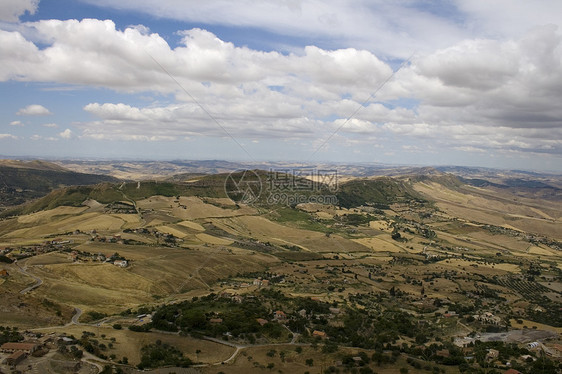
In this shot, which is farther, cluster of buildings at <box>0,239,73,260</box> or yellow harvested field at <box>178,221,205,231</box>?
yellow harvested field at <box>178,221,205,231</box>

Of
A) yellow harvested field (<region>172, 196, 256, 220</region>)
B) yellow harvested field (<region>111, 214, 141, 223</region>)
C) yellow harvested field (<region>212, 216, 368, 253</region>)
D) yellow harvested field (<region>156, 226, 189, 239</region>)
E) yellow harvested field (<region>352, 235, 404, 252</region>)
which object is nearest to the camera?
yellow harvested field (<region>156, 226, 189, 239</region>)

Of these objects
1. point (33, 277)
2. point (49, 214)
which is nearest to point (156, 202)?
point (49, 214)

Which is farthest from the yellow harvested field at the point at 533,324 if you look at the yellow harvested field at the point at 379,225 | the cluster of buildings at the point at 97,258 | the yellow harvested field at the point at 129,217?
the yellow harvested field at the point at 129,217

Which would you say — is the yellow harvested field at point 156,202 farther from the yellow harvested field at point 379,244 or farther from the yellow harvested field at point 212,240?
the yellow harvested field at point 379,244

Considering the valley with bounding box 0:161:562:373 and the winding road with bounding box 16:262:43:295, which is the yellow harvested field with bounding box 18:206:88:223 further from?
the winding road with bounding box 16:262:43:295

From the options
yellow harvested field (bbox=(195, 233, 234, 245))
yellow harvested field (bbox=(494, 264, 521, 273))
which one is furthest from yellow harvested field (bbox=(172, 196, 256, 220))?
yellow harvested field (bbox=(494, 264, 521, 273))

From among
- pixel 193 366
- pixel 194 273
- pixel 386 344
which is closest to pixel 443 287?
pixel 386 344
